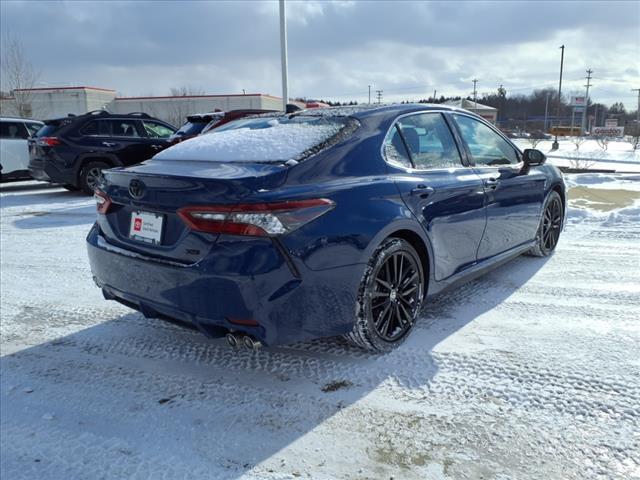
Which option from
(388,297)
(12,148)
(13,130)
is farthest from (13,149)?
(388,297)

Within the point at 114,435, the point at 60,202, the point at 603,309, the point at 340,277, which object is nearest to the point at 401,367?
the point at 340,277

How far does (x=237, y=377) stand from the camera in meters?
2.98

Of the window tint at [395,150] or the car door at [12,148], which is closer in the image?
the window tint at [395,150]

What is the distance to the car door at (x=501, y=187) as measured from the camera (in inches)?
156

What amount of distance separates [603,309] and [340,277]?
7.79 ft

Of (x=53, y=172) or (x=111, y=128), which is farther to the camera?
(x=111, y=128)

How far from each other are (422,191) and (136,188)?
174 centimetres

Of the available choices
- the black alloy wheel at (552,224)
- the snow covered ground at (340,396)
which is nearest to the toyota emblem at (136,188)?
the snow covered ground at (340,396)

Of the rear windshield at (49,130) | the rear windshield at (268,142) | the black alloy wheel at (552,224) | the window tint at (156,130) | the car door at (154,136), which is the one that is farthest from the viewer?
the window tint at (156,130)

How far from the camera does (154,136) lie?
1120 centimetres

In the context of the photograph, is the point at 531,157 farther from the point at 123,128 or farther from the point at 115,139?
the point at 123,128

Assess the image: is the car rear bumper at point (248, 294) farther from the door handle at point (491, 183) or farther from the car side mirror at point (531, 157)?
the car side mirror at point (531, 157)

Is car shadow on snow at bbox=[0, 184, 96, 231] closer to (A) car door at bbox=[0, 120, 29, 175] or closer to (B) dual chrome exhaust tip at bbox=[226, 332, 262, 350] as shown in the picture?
(A) car door at bbox=[0, 120, 29, 175]

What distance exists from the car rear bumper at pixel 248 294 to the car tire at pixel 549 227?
3.02m
